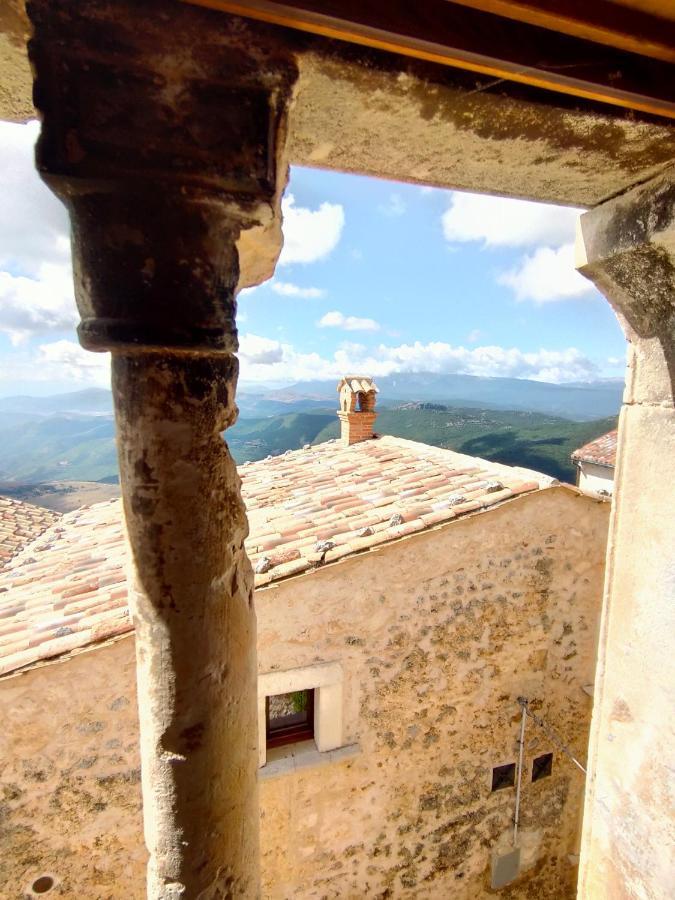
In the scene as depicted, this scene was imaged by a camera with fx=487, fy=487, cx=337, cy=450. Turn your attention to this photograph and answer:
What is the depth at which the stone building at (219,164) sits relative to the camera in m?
0.87

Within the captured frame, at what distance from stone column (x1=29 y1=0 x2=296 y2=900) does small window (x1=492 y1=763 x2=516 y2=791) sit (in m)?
4.77

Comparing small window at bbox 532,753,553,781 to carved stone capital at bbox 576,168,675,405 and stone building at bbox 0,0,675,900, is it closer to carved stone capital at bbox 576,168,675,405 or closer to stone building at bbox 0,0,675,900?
stone building at bbox 0,0,675,900

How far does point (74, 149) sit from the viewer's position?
86 centimetres

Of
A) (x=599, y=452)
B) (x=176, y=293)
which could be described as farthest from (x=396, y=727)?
(x=599, y=452)

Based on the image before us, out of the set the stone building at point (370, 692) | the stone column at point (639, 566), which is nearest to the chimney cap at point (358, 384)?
the stone building at point (370, 692)

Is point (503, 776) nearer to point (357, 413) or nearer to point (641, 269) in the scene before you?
point (641, 269)

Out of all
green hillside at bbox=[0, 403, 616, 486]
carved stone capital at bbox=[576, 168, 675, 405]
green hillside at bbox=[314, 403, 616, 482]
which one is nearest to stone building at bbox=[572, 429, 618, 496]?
green hillside at bbox=[0, 403, 616, 486]

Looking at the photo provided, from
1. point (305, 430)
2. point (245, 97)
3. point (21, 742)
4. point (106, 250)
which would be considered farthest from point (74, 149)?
point (305, 430)

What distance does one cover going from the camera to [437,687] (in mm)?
4539

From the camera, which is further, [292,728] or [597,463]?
[597,463]

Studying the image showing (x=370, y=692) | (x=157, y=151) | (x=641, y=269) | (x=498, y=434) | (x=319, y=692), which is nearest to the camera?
(x=157, y=151)

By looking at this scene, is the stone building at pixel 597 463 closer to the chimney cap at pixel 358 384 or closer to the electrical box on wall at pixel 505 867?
the chimney cap at pixel 358 384

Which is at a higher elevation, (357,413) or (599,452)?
(357,413)

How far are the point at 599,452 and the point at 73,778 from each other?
15347 millimetres
